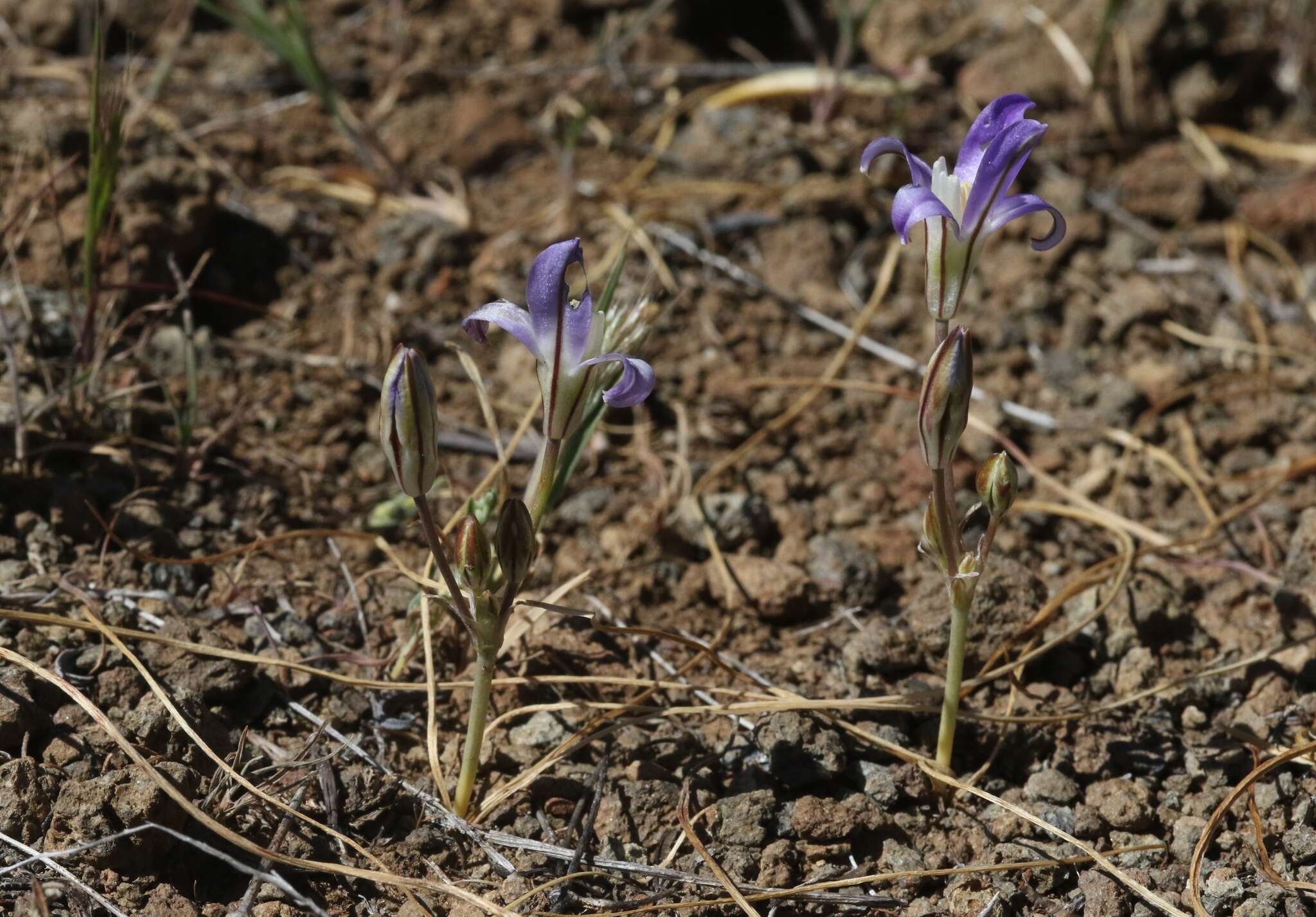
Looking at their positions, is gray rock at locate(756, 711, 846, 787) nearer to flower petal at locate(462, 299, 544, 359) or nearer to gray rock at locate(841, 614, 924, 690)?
gray rock at locate(841, 614, 924, 690)

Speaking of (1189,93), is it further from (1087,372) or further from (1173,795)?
(1173,795)

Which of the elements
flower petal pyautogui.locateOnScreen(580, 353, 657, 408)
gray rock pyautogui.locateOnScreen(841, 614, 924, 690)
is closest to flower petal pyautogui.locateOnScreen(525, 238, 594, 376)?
flower petal pyautogui.locateOnScreen(580, 353, 657, 408)

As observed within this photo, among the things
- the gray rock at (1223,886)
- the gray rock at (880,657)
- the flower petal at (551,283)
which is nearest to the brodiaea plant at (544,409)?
the flower petal at (551,283)

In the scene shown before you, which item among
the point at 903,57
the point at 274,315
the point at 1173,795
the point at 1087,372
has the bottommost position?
the point at 1173,795

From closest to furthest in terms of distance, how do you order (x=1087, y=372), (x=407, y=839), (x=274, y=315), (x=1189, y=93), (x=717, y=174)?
(x=407, y=839) < (x=274, y=315) < (x=1087, y=372) < (x=717, y=174) < (x=1189, y=93)

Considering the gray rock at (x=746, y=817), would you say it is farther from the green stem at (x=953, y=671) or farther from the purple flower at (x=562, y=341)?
the purple flower at (x=562, y=341)

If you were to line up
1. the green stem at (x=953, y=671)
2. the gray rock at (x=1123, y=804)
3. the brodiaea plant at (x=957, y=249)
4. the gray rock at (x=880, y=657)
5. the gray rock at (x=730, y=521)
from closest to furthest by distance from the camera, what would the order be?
the brodiaea plant at (x=957, y=249), the green stem at (x=953, y=671), the gray rock at (x=1123, y=804), the gray rock at (x=880, y=657), the gray rock at (x=730, y=521)

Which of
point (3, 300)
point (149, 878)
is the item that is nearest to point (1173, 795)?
point (149, 878)
